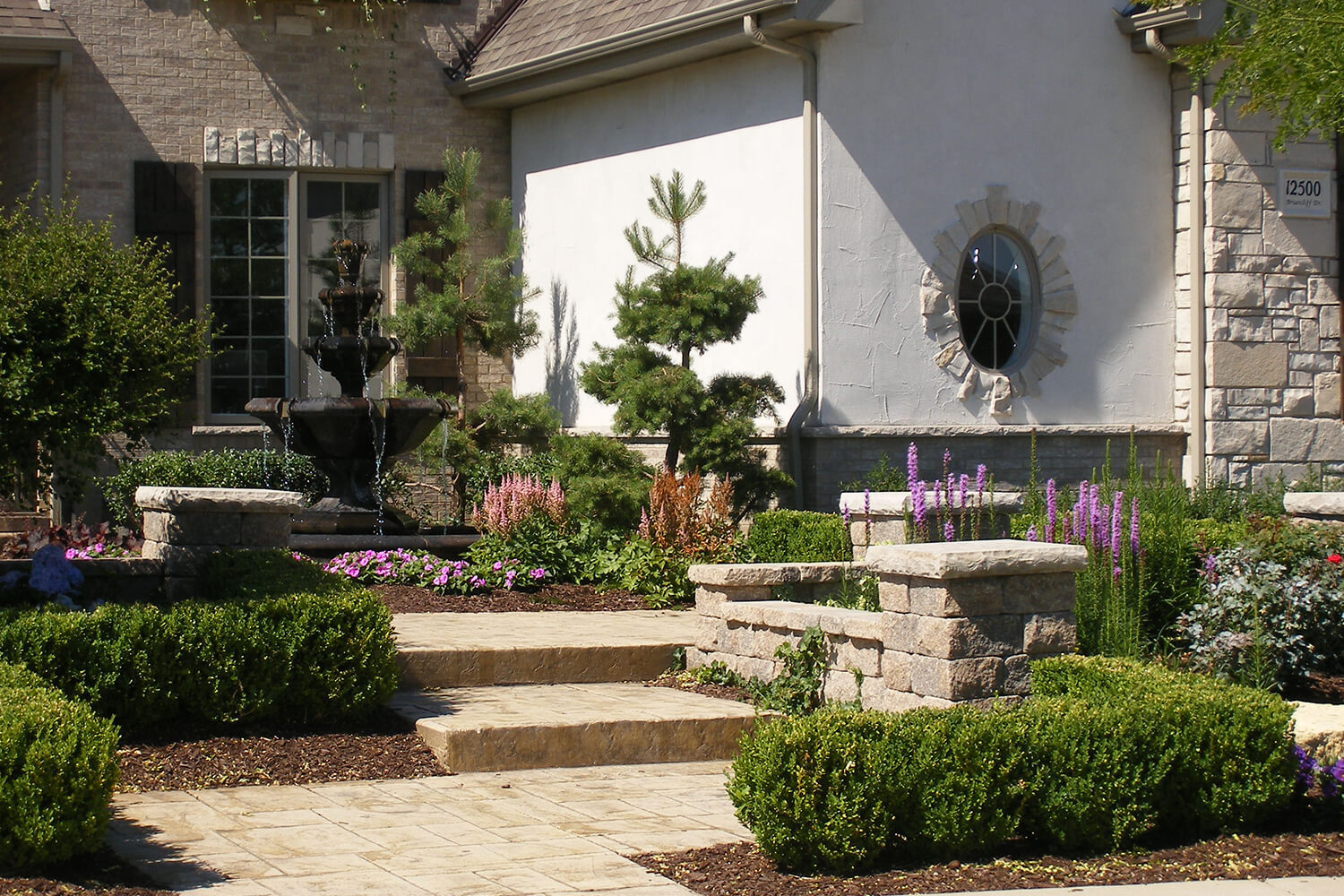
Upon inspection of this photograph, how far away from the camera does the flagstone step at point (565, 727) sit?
274 inches

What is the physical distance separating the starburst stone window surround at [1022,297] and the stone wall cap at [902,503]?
3.92m

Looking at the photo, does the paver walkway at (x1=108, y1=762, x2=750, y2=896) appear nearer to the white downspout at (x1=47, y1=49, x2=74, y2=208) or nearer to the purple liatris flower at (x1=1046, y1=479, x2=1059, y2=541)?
the purple liatris flower at (x1=1046, y1=479, x2=1059, y2=541)

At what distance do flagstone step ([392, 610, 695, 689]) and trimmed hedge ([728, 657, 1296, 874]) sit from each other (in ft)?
9.46

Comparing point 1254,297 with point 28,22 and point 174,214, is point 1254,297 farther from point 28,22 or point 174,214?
point 28,22

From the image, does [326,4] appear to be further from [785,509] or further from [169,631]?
[169,631]

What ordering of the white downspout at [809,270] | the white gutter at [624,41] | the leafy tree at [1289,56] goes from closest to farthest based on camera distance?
the leafy tree at [1289,56] → the white gutter at [624,41] → the white downspout at [809,270]

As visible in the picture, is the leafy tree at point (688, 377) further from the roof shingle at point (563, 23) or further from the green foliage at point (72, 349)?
the green foliage at point (72, 349)

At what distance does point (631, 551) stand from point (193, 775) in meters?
5.20

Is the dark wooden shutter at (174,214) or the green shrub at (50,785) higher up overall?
the dark wooden shutter at (174,214)

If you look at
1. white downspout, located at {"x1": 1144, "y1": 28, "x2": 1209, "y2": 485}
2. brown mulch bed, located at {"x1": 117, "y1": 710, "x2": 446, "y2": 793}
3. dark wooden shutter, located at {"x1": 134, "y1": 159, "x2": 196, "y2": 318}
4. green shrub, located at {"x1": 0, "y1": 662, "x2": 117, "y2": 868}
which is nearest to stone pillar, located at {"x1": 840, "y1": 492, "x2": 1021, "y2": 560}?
brown mulch bed, located at {"x1": 117, "y1": 710, "x2": 446, "y2": 793}

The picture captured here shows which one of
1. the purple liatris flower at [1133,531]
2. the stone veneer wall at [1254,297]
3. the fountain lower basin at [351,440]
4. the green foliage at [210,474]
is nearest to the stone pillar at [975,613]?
the purple liatris flower at [1133,531]

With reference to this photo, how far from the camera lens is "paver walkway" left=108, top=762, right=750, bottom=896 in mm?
5086

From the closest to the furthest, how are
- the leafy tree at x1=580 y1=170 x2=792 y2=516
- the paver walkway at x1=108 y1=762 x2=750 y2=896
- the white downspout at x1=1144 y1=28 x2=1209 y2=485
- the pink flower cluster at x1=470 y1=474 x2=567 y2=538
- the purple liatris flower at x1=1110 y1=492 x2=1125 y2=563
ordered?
1. the paver walkway at x1=108 y1=762 x2=750 y2=896
2. the purple liatris flower at x1=1110 y1=492 x2=1125 y2=563
3. the pink flower cluster at x1=470 y1=474 x2=567 y2=538
4. the leafy tree at x1=580 y1=170 x2=792 y2=516
5. the white downspout at x1=1144 y1=28 x2=1209 y2=485

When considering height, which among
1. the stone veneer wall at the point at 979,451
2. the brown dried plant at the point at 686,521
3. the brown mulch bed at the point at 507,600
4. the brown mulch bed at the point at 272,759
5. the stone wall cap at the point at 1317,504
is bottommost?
the brown mulch bed at the point at 272,759
